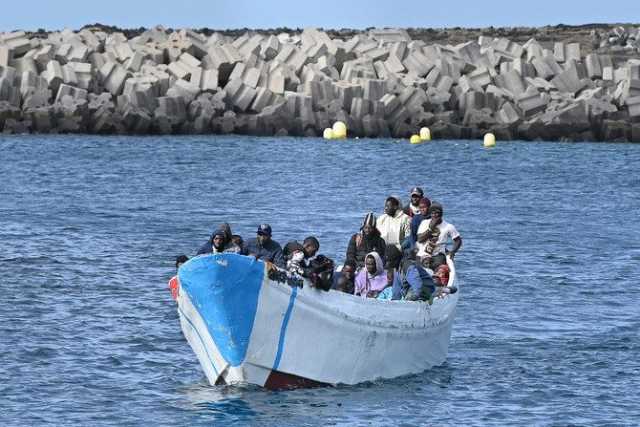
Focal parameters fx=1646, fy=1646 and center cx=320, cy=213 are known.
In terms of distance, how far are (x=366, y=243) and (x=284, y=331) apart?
12.0 ft

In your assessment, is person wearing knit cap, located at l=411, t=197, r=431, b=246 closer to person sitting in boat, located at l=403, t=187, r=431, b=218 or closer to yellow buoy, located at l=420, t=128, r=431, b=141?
person sitting in boat, located at l=403, t=187, r=431, b=218

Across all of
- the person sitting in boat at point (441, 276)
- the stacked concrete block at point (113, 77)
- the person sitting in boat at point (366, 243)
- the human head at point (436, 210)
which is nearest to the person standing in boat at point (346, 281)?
the person sitting in boat at point (366, 243)

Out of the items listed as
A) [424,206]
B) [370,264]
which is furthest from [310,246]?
[424,206]

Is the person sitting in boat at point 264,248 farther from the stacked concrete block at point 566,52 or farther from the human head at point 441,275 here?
the stacked concrete block at point 566,52

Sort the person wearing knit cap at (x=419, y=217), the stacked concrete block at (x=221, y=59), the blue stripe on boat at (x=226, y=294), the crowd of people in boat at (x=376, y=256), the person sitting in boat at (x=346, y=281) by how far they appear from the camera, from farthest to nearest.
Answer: the stacked concrete block at (x=221, y=59)
the person wearing knit cap at (x=419, y=217)
the person sitting in boat at (x=346, y=281)
the crowd of people in boat at (x=376, y=256)
the blue stripe on boat at (x=226, y=294)

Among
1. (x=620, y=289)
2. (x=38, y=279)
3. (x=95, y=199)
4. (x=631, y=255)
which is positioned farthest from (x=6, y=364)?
(x=95, y=199)

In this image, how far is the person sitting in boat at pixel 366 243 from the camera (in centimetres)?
2491

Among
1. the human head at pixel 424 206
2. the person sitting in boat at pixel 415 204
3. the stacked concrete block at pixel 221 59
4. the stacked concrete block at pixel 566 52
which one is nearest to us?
the human head at pixel 424 206

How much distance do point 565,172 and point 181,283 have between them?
47191 millimetres

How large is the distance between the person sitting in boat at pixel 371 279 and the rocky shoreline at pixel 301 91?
54.7 m

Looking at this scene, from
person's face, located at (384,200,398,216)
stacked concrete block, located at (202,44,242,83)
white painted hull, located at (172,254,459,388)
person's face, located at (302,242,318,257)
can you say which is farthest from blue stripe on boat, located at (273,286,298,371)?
stacked concrete block, located at (202,44,242,83)

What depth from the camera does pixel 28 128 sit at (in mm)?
78750

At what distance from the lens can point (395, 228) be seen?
88.4 feet

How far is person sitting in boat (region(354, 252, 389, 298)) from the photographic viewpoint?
2400cm
